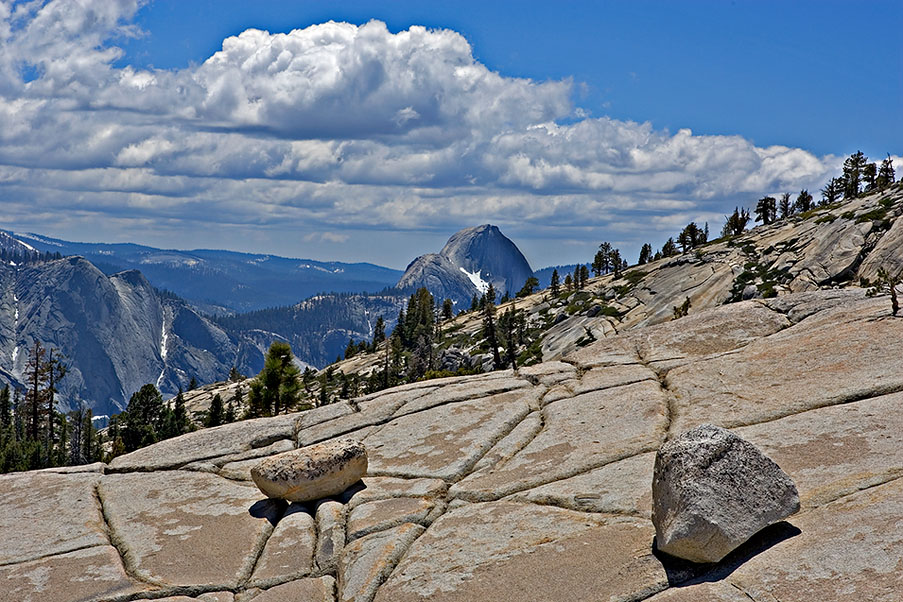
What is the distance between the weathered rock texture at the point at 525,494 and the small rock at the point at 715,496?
0.45 metres

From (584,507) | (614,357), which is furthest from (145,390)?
(584,507)

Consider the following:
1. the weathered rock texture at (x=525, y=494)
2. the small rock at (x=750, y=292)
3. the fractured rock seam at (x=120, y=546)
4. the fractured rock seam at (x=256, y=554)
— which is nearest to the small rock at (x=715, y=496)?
the weathered rock texture at (x=525, y=494)

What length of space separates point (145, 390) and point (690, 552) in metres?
123

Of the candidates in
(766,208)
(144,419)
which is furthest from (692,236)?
(144,419)

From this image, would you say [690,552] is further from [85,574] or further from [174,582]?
[85,574]

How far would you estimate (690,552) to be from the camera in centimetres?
1302

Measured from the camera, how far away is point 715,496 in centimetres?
1311

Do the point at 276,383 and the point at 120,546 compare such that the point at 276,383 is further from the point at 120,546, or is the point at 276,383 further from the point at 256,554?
the point at 256,554

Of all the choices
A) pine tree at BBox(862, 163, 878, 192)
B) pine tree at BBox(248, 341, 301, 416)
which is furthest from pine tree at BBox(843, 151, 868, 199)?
pine tree at BBox(248, 341, 301, 416)

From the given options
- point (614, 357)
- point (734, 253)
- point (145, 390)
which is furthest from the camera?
point (734, 253)

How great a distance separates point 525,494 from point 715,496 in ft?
18.5

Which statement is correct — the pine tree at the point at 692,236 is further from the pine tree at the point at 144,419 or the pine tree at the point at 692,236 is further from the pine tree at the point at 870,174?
the pine tree at the point at 144,419

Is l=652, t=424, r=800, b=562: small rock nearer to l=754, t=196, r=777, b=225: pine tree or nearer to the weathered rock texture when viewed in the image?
the weathered rock texture

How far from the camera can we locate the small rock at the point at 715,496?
1284cm
